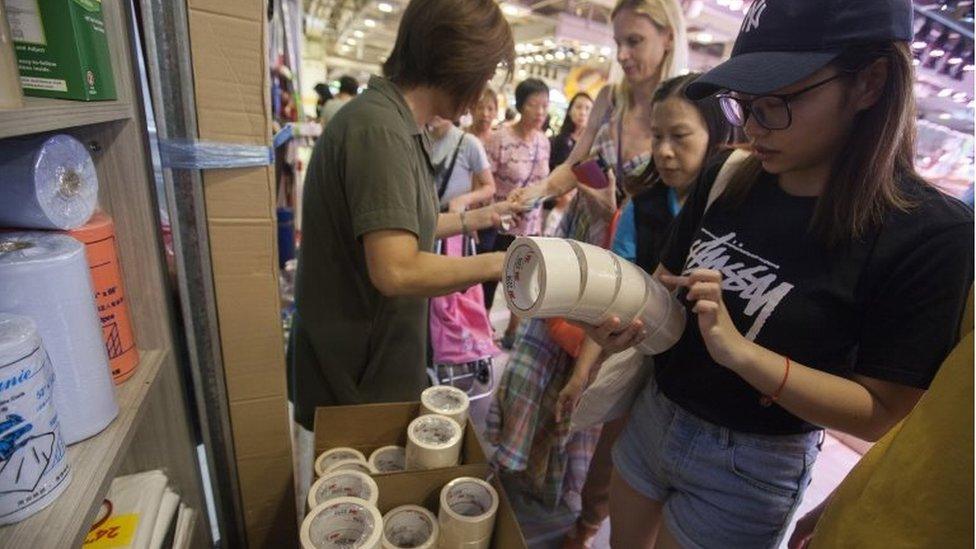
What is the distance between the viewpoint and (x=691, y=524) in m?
0.93

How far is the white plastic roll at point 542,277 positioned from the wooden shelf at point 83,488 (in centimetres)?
59

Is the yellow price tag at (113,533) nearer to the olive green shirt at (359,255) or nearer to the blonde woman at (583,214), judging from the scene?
the olive green shirt at (359,255)

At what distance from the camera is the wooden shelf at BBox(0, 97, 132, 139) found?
0.46 meters

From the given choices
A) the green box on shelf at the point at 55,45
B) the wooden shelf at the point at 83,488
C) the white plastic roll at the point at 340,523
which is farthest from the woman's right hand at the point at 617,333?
the green box on shelf at the point at 55,45

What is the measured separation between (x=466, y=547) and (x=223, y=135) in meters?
0.91

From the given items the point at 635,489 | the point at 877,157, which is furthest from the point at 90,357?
the point at 877,157

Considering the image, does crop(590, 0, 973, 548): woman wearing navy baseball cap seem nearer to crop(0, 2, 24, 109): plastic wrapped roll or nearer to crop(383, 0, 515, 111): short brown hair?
crop(383, 0, 515, 111): short brown hair

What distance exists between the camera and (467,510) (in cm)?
96

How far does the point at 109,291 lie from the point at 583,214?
1.28m

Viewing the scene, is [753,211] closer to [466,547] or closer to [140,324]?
[466,547]

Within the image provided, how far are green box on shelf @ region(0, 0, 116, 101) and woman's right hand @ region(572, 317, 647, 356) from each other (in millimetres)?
834

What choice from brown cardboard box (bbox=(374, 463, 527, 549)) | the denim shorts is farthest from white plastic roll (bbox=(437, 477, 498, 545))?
the denim shorts

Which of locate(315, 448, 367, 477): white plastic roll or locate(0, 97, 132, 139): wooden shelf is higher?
locate(0, 97, 132, 139): wooden shelf

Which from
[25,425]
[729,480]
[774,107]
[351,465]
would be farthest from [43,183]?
[729,480]
